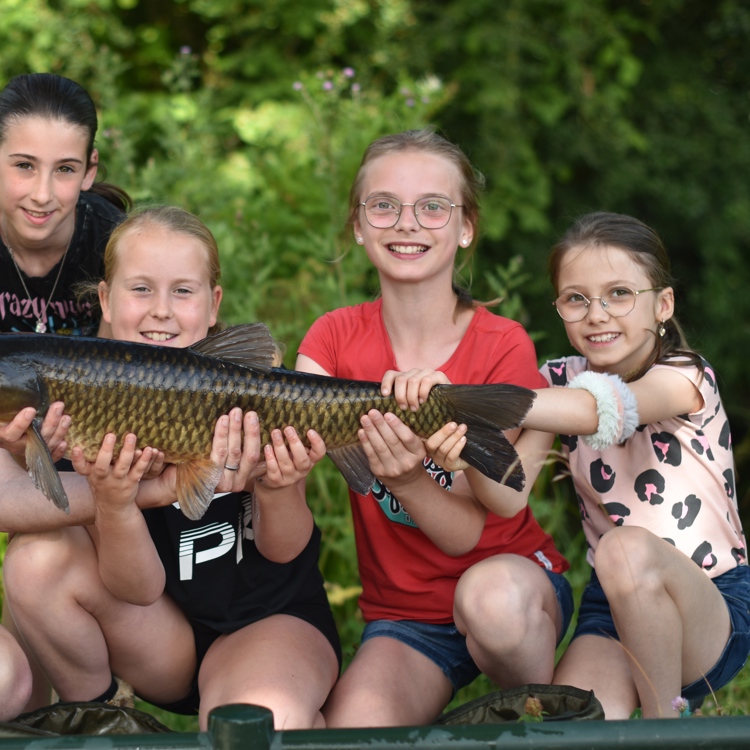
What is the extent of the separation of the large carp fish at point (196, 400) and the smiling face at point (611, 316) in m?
0.63

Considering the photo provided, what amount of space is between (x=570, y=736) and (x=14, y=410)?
156cm

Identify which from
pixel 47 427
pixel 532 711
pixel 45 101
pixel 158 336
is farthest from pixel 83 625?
pixel 45 101

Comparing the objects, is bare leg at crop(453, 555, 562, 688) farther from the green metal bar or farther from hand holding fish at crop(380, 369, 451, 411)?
the green metal bar

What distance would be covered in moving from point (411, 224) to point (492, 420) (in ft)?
2.68

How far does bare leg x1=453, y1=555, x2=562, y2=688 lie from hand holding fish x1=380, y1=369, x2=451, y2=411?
528mm

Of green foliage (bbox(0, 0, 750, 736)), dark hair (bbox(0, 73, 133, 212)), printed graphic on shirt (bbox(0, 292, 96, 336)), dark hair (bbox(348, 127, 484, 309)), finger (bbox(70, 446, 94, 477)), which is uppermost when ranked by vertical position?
green foliage (bbox(0, 0, 750, 736))

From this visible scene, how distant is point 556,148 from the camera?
25.6ft

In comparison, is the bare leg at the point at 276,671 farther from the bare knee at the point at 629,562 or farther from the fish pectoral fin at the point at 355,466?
the bare knee at the point at 629,562

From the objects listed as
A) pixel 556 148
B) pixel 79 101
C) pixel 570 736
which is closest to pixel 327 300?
pixel 79 101

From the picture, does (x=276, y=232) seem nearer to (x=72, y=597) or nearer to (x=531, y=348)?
(x=531, y=348)

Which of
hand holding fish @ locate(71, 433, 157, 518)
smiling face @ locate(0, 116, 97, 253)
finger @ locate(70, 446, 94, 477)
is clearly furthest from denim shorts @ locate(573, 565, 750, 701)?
smiling face @ locate(0, 116, 97, 253)

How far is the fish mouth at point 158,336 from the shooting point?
9.52 feet

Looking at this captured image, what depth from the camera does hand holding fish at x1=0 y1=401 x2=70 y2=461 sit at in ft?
7.86

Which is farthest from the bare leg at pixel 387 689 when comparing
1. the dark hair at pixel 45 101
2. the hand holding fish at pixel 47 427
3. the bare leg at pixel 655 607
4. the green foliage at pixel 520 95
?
the green foliage at pixel 520 95
